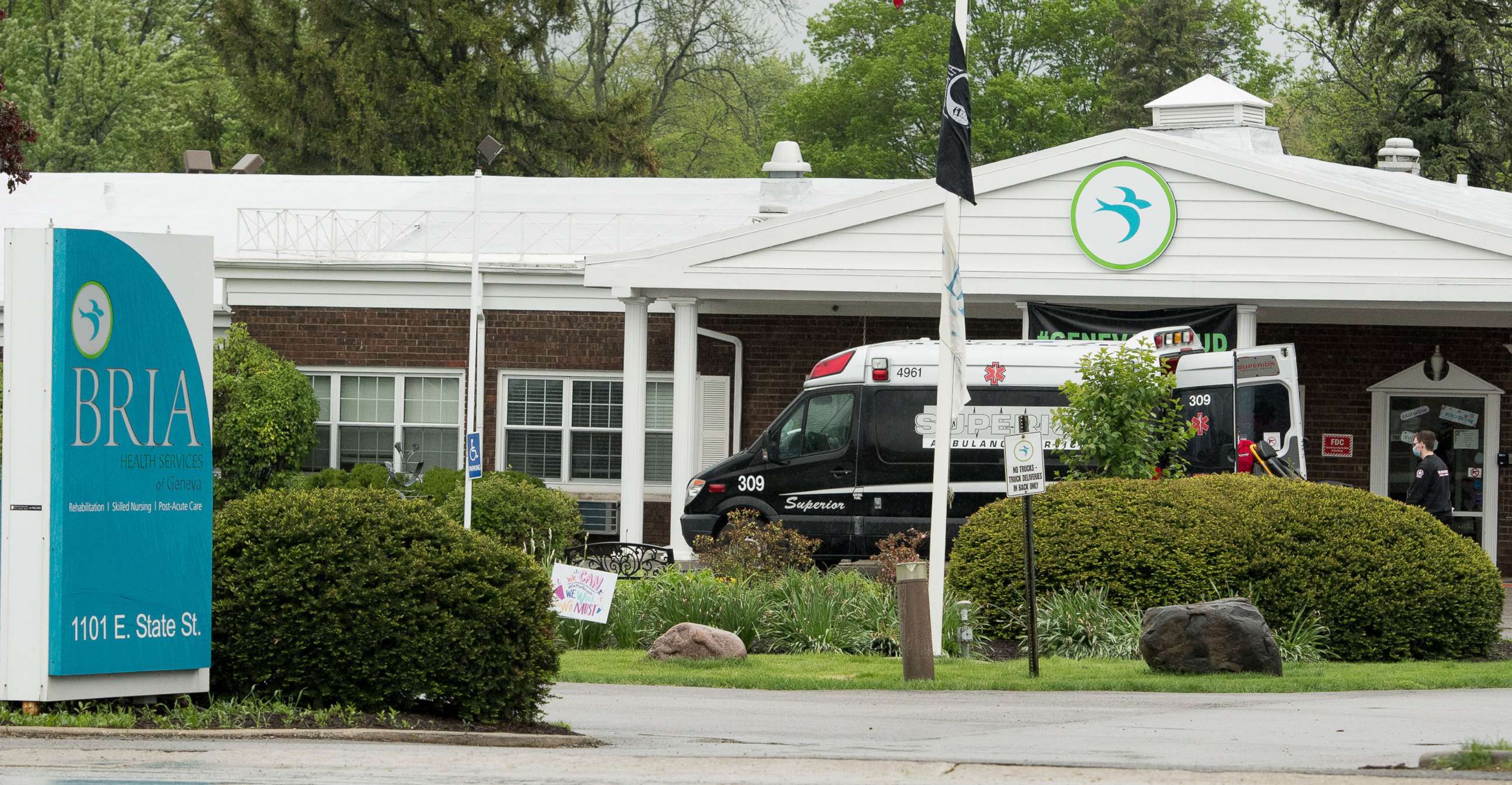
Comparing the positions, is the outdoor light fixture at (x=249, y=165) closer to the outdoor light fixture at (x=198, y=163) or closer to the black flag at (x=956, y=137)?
the outdoor light fixture at (x=198, y=163)

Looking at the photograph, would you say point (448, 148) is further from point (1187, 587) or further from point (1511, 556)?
point (1187, 587)

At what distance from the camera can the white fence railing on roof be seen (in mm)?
25578

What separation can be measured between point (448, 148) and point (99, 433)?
33.9m

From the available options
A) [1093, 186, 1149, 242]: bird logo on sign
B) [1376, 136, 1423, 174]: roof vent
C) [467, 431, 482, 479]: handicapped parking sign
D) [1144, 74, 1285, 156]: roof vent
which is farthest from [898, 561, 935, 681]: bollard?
[1376, 136, 1423, 174]: roof vent

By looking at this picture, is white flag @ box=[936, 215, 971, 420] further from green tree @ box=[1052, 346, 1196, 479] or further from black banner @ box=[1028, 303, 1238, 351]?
black banner @ box=[1028, 303, 1238, 351]

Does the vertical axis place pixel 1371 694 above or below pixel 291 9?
below

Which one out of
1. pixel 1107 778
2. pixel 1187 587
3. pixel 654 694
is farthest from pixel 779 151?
pixel 1107 778

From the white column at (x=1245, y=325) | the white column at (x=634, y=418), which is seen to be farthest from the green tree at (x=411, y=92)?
the white column at (x=1245, y=325)

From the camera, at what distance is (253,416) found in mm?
22906

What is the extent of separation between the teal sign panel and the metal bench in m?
8.33

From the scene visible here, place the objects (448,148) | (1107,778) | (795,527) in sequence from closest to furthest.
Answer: (1107,778) < (795,527) < (448,148)

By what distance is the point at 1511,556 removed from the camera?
23.4m

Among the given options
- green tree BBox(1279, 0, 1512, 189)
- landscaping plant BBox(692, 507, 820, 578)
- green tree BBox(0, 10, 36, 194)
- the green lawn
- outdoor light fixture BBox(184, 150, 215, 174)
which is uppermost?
green tree BBox(1279, 0, 1512, 189)

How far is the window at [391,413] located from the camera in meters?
24.8
